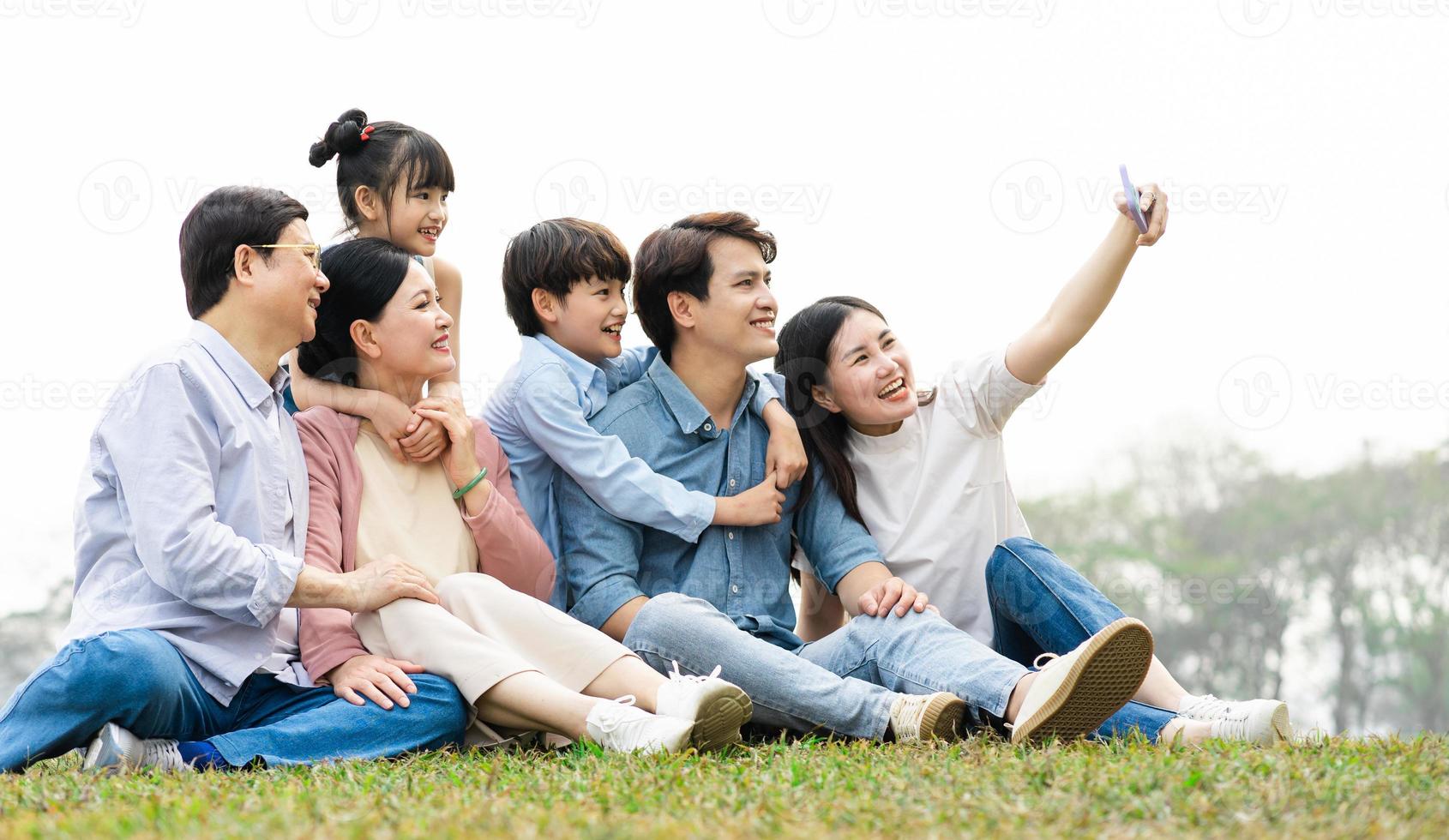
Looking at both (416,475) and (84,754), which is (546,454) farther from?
(84,754)

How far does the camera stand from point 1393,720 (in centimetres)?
2894

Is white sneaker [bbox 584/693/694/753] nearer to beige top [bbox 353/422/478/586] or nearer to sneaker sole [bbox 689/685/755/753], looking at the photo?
sneaker sole [bbox 689/685/755/753]

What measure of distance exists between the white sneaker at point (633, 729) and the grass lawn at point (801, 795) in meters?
0.08

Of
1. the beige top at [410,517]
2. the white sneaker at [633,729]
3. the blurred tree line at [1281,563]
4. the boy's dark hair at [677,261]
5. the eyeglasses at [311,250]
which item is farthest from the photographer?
the blurred tree line at [1281,563]

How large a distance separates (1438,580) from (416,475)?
1198 inches

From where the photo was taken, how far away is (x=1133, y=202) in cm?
416

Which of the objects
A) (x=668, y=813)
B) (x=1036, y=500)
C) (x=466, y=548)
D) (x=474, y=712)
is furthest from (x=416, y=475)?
(x=1036, y=500)

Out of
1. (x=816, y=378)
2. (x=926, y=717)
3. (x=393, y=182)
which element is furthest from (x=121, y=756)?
(x=816, y=378)

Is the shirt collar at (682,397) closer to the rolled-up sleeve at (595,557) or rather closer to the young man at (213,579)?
the rolled-up sleeve at (595,557)

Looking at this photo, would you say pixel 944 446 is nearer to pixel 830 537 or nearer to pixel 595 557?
pixel 830 537

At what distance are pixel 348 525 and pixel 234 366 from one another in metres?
0.59

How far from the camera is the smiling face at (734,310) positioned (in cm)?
467

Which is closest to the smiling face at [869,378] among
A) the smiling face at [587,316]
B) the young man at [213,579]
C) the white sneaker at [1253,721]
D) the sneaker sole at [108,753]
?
the smiling face at [587,316]

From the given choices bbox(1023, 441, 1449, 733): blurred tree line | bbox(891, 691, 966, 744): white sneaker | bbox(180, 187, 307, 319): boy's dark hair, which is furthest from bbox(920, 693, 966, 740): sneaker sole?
bbox(1023, 441, 1449, 733): blurred tree line
